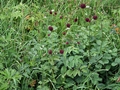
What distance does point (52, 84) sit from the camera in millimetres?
2273

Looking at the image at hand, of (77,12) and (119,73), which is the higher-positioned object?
(77,12)

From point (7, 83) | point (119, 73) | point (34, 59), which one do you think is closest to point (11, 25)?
point (34, 59)

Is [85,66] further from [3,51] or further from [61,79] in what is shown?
[3,51]

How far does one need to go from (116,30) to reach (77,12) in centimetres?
75

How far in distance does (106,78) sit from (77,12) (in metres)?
1.20

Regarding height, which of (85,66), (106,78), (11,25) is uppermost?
(11,25)

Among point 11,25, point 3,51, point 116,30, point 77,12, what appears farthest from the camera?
point 77,12

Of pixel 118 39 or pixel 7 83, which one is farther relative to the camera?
pixel 118 39

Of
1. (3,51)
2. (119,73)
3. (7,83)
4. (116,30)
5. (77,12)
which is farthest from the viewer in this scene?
(77,12)

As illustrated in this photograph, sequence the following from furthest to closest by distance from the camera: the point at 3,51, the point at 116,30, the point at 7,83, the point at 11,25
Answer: the point at 11,25
the point at 116,30
the point at 3,51
the point at 7,83

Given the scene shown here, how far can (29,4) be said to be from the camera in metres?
3.65

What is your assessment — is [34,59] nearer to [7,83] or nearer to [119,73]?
[7,83]

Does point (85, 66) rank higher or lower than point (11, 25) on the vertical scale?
lower

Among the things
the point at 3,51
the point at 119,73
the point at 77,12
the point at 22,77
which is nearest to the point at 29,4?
the point at 77,12
